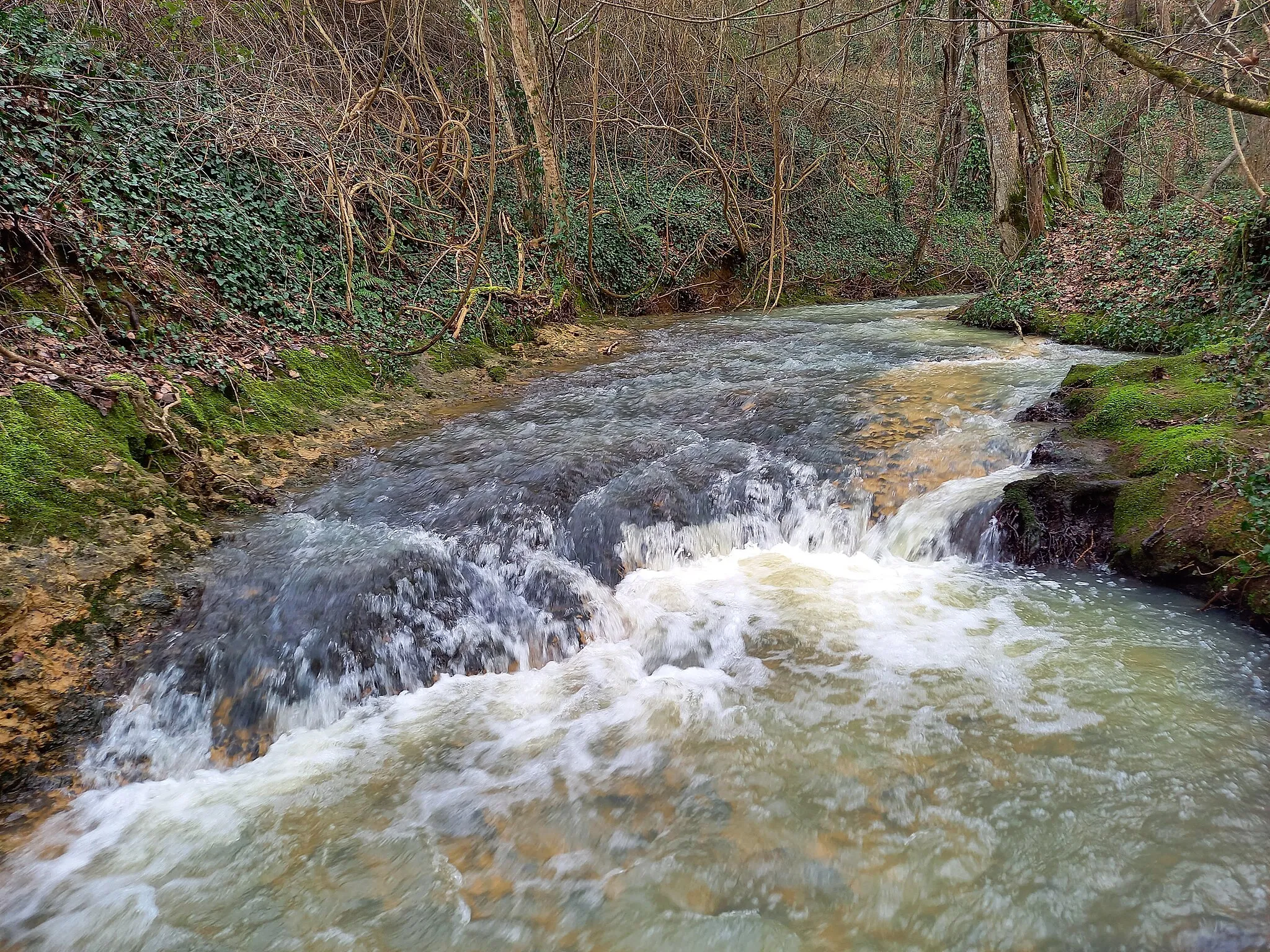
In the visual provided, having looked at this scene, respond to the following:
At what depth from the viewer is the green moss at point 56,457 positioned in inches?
165

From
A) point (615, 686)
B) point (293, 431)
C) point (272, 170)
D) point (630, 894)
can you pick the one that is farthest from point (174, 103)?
point (630, 894)

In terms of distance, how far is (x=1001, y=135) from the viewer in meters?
12.0

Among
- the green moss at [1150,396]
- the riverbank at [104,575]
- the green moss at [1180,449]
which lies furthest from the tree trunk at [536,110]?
the green moss at [1180,449]

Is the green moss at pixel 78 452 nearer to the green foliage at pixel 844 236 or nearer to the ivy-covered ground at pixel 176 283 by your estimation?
the ivy-covered ground at pixel 176 283

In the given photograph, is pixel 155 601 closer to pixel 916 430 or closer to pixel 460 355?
pixel 460 355

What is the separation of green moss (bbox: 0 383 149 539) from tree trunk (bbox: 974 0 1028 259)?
12902mm

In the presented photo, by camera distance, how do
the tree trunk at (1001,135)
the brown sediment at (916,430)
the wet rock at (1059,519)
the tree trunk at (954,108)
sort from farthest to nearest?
the tree trunk at (954,108) < the tree trunk at (1001,135) < the brown sediment at (916,430) < the wet rock at (1059,519)

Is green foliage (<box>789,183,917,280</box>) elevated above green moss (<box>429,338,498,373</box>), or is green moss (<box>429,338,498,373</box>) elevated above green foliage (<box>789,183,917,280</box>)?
green foliage (<box>789,183,917,280</box>)

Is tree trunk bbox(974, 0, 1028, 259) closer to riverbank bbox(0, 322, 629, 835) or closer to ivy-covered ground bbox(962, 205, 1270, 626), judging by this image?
ivy-covered ground bbox(962, 205, 1270, 626)

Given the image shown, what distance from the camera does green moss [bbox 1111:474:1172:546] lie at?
15.0 ft

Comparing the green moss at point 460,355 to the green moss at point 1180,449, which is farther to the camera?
the green moss at point 460,355

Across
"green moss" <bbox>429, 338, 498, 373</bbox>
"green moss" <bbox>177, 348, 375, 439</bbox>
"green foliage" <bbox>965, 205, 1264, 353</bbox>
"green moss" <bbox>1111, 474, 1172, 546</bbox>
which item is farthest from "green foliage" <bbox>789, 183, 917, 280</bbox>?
"green moss" <bbox>1111, 474, 1172, 546</bbox>

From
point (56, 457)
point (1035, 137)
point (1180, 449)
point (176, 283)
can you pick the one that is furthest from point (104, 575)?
point (1035, 137)

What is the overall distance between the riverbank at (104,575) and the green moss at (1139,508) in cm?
602
